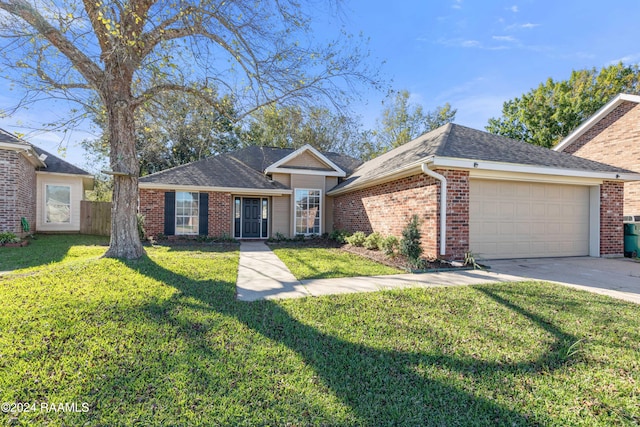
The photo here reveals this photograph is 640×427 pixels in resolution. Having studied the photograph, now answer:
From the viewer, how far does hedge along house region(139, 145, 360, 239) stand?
11.8m

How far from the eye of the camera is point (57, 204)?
14.0 metres

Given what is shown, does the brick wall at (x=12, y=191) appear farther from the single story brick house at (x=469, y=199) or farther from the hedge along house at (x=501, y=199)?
the hedge along house at (x=501, y=199)

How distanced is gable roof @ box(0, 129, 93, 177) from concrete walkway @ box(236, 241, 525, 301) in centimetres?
1011

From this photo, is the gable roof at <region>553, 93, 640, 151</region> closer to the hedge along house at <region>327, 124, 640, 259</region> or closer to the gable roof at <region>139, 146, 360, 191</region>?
the hedge along house at <region>327, 124, 640, 259</region>

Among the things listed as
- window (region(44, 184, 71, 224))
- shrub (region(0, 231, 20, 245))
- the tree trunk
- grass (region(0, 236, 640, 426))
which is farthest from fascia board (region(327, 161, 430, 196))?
window (region(44, 184, 71, 224))

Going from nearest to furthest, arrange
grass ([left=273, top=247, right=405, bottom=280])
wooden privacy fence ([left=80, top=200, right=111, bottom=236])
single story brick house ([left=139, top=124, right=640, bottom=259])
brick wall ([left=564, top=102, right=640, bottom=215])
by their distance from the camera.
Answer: grass ([left=273, top=247, right=405, bottom=280]) < single story brick house ([left=139, top=124, right=640, bottom=259]) < brick wall ([left=564, top=102, right=640, bottom=215]) < wooden privacy fence ([left=80, top=200, right=111, bottom=236])

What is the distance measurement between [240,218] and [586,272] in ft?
40.6

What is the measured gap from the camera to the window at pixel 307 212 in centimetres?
1373

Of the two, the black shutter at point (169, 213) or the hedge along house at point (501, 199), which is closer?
the hedge along house at point (501, 199)

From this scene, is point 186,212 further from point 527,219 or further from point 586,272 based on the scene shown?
point 586,272

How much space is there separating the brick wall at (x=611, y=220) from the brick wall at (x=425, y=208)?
4982mm

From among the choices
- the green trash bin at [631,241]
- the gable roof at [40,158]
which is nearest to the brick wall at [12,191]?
the gable roof at [40,158]

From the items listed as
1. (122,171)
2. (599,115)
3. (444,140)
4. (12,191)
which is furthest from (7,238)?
(599,115)

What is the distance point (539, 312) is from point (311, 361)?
347cm
